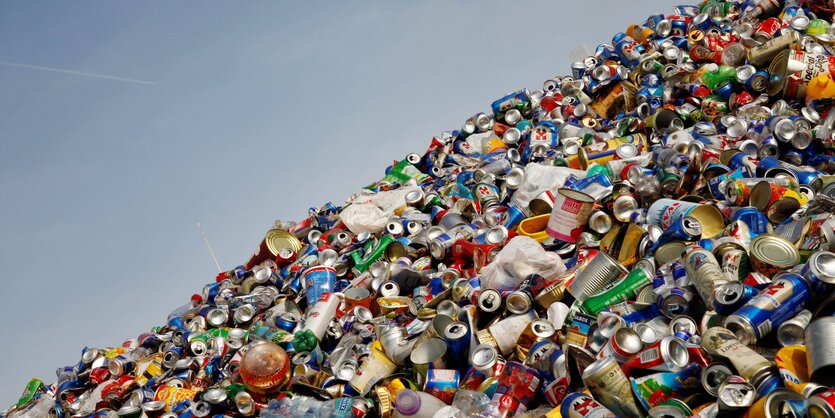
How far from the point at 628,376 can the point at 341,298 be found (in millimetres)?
2064

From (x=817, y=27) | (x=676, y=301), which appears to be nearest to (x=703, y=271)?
(x=676, y=301)

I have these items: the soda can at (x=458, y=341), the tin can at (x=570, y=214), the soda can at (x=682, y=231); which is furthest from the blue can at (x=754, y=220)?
the soda can at (x=458, y=341)

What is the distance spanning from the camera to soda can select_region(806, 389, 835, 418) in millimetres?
1772

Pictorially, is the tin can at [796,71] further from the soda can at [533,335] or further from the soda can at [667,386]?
the soda can at [667,386]

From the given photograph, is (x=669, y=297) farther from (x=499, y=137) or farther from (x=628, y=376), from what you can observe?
(x=499, y=137)

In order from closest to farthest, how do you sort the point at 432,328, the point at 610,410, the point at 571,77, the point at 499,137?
the point at 610,410
the point at 432,328
the point at 499,137
the point at 571,77

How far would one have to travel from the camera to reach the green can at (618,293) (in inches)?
119

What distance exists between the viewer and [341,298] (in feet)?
13.7

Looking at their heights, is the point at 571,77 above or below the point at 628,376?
above

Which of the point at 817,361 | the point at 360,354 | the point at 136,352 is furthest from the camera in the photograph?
the point at 136,352

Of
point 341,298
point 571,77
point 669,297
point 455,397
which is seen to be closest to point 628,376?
point 669,297

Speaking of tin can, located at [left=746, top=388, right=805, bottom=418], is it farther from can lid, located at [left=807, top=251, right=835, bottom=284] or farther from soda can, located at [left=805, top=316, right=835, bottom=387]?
can lid, located at [left=807, top=251, right=835, bottom=284]

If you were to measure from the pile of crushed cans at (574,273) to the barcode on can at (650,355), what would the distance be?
13 mm

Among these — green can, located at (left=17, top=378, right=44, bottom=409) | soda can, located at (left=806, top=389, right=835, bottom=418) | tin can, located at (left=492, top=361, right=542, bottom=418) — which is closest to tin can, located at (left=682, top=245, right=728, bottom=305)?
tin can, located at (left=492, top=361, right=542, bottom=418)
